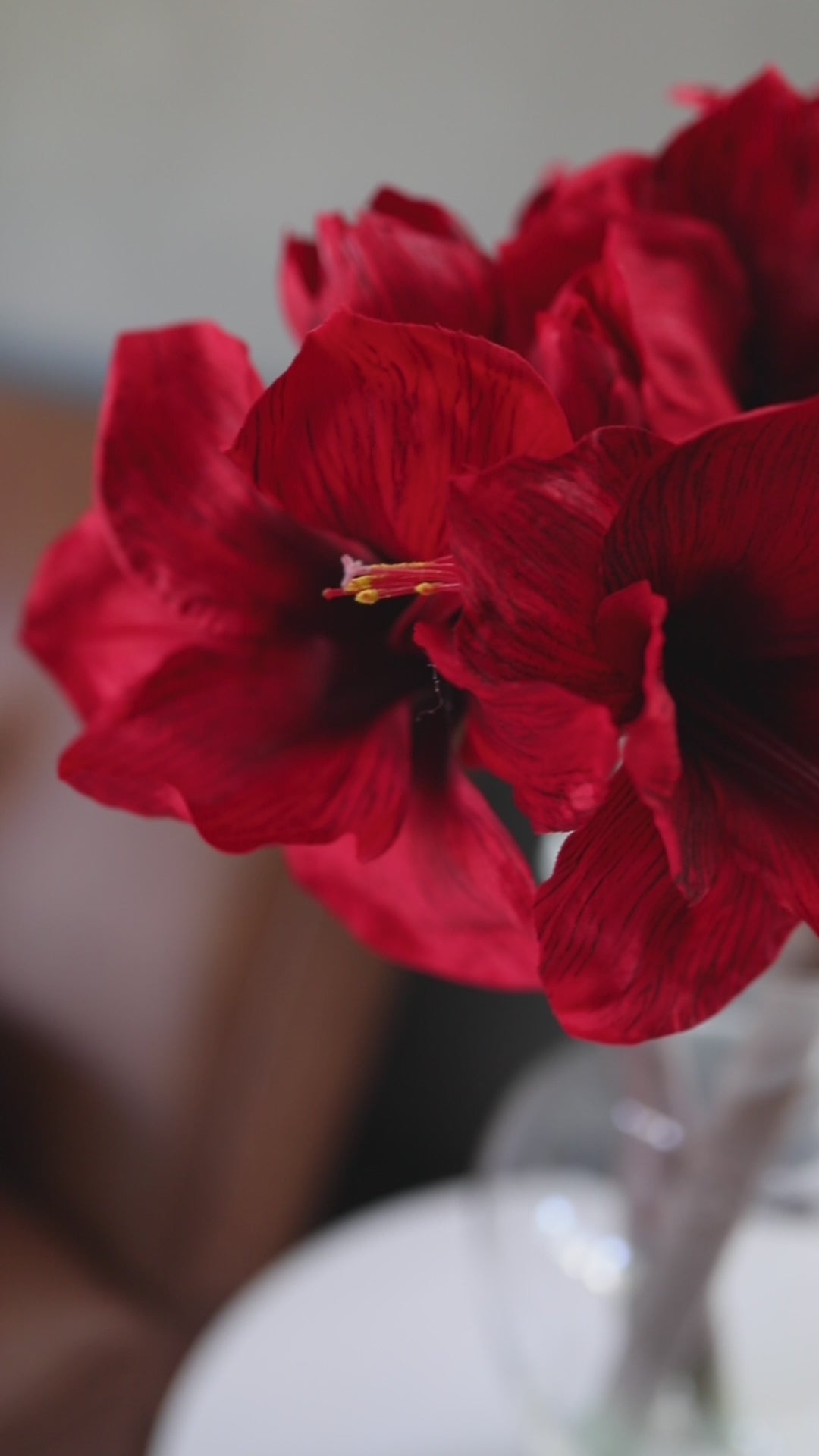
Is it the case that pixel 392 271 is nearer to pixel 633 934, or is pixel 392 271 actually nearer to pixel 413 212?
pixel 413 212

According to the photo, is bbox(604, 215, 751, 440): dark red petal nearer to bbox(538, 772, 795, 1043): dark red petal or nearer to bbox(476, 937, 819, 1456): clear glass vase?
bbox(538, 772, 795, 1043): dark red petal

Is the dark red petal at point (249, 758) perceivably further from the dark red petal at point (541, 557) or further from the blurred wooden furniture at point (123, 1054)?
the blurred wooden furniture at point (123, 1054)

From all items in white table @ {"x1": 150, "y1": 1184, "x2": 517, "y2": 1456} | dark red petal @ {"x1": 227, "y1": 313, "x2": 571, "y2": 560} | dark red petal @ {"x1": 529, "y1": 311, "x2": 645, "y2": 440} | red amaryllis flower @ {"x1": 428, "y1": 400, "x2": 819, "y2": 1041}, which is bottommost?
white table @ {"x1": 150, "y1": 1184, "x2": 517, "y2": 1456}

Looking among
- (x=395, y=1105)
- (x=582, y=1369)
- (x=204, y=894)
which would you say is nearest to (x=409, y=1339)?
(x=582, y=1369)

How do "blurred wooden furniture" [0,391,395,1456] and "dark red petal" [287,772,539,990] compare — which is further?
"blurred wooden furniture" [0,391,395,1456]

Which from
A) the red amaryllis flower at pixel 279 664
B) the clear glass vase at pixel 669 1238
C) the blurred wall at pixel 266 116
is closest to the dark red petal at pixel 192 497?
the red amaryllis flower at pixel 279 664

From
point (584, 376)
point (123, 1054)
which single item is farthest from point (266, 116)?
point (584, 376)

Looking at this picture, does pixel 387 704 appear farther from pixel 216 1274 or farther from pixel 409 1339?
pixel 216 1274

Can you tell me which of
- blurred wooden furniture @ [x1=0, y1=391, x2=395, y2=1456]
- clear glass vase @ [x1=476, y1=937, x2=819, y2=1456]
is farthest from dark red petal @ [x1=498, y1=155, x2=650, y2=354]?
blurred wooden furniture @ [x1=0, y1=391, x2=395, y2=1456]

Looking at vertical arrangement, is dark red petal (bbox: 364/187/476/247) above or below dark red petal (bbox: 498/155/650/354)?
above
